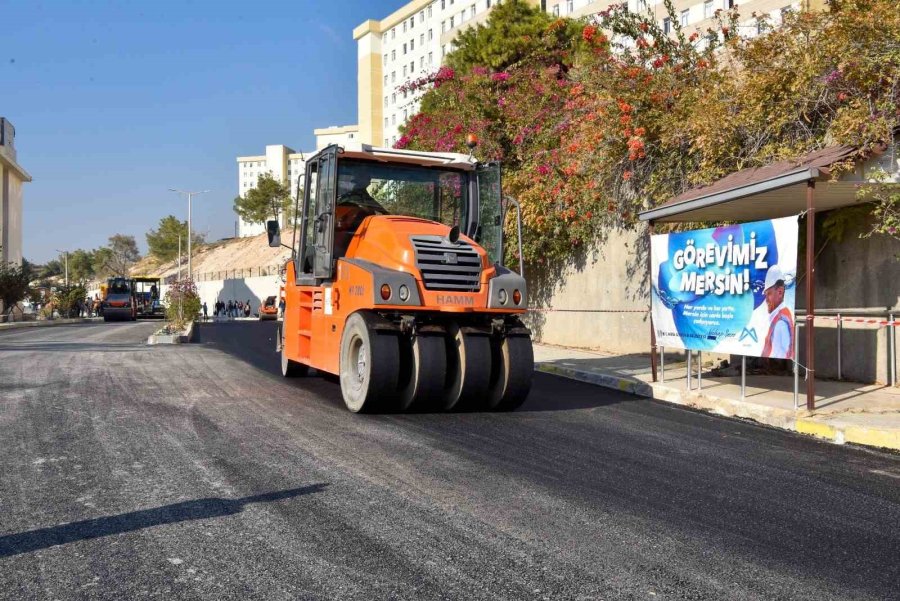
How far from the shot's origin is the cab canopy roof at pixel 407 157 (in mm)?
9703

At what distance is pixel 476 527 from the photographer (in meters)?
4.60

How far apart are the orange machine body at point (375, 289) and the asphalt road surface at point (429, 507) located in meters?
1.23

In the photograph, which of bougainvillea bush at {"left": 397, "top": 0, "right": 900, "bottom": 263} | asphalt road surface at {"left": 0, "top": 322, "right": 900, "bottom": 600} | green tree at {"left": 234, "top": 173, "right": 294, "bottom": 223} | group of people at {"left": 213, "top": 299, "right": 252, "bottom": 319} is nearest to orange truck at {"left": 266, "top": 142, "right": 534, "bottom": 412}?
asphalt road surface at {"left": 0, "top": 322, "right": 900, "bottom": 600}

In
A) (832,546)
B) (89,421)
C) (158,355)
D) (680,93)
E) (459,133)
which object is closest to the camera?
(832,546)

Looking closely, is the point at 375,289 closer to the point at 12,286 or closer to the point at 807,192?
the point at 807,192

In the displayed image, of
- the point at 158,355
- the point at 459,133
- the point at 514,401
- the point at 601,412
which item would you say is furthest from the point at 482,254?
the point at 459,133

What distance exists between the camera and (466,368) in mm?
8719

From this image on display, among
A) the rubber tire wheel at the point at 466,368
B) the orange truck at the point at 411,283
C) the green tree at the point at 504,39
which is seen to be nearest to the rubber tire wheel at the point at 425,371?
the orange truck at the point at 411,283

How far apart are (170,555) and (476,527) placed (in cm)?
173

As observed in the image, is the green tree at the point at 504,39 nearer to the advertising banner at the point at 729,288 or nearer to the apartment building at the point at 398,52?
the advertising banner at the point at 729,288

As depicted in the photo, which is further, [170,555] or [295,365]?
[295,365]

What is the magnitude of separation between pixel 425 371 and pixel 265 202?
309 feet

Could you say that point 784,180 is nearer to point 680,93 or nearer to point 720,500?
point 720,500

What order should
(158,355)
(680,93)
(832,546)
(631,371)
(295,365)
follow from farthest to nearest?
(158,355) → (680,93) → (631,371) → (295,365) → (832,546)
